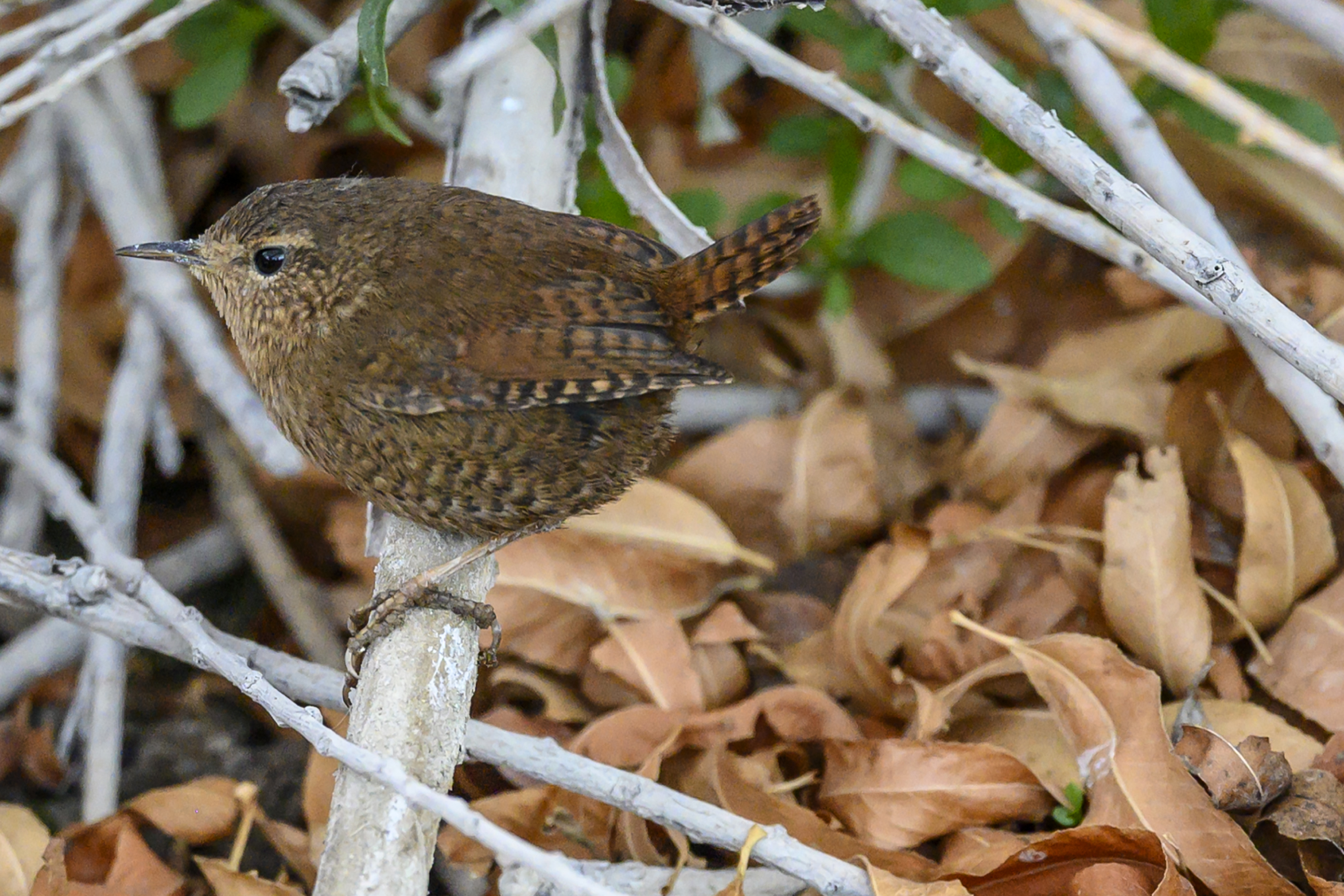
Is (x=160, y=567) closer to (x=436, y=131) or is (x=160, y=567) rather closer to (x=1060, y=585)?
(x=436, y=131)

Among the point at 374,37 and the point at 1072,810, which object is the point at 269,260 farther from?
the point at 1072,810

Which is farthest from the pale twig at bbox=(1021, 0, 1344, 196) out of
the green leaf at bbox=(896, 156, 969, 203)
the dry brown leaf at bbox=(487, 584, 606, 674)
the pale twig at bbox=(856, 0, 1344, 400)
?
the dry brown leaf at bbox=(487, 584, 606, 674)

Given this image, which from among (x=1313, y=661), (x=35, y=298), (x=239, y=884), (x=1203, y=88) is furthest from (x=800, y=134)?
(x=239, y=884)

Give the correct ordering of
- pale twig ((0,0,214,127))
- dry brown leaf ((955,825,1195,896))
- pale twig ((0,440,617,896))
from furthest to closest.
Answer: pale twig ((0,0,214,127)) < dry brown leaf ((955,825,1195,896)) < pale twig ((0,440,617,896))

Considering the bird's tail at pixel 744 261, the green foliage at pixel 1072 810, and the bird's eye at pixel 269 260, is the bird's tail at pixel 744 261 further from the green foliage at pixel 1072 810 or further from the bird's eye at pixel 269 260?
the green foliage at pixel 1072 810

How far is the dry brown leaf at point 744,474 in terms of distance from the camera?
333 centimetres

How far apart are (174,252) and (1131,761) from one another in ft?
6.91

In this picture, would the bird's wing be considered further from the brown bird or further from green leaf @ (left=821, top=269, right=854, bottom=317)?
green leaf @ (left=821, top=269, right=854, bottom=317)

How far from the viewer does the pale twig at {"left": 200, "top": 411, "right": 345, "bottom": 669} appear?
336 centimetres

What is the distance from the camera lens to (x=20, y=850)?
2520mm

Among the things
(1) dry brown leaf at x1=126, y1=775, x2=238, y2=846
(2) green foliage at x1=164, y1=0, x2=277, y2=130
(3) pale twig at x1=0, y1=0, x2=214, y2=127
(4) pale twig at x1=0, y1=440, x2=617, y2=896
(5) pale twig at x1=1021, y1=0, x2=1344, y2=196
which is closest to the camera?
(4) pale twig at x1=0, y1=440, x2=617, y2=896

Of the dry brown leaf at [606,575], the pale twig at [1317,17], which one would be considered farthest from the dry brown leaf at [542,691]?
the pale twig at [1317,17]

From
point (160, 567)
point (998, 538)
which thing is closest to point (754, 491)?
point (998, 538)

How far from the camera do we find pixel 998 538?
302cm
